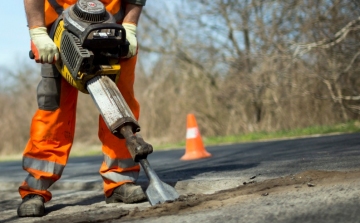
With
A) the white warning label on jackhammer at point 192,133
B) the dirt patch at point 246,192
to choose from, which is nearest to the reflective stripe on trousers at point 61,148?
the dirt patch at point 246,192

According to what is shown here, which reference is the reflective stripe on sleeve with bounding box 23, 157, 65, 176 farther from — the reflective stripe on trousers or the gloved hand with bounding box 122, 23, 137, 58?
the gloved hand with bounding box 122, 23, 137, 58

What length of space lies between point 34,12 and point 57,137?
876 millimetres

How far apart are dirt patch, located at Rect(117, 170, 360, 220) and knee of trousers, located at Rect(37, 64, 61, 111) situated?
125 centimetres

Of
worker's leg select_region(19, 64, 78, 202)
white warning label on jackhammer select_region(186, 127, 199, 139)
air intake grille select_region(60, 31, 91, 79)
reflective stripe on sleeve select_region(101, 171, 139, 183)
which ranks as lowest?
white warning label on jackhammer select_region(186, 127, 199, 139)

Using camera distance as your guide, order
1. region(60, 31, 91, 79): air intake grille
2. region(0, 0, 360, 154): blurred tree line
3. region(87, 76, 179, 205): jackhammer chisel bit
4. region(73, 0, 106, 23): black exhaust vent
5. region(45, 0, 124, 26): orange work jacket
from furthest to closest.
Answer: region(0, 0, 360, 154): blurred tree line, region(45, 0, 124, 26): orange work jacket, region(73, 0, 106, 23): black exhaust vent, region(60, 31, 91, 79): air intake grille, region(87, 76, 179, 205): jackhammer chisel bit

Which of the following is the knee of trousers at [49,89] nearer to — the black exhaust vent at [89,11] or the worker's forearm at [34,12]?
the worker's forearm at [34,12]

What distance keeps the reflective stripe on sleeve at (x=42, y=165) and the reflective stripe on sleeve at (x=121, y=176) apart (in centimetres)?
36

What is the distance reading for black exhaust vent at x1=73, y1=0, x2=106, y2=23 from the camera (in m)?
4.60

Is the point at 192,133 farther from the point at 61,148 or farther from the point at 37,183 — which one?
the point at 37,183

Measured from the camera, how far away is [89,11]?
460 cm

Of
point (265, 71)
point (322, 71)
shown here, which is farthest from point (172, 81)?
point (322, 71)

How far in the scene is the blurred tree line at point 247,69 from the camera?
1430 cm

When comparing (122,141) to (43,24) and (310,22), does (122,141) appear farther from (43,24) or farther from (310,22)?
(310,22)

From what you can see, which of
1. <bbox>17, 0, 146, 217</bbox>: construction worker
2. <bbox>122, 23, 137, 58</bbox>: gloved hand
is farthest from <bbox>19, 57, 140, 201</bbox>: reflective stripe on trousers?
<bbox>122, 23, 137, 58</bbox>: gloved hand
